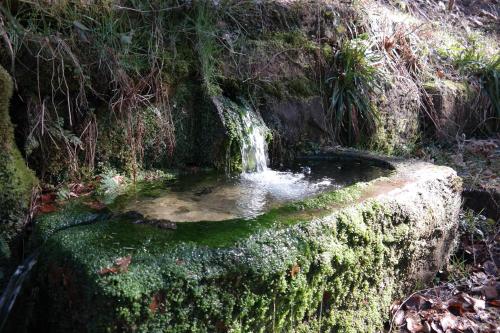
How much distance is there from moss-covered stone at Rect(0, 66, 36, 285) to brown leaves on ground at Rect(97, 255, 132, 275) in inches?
36.8

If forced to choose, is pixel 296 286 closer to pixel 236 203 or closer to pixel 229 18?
pixel 236 203

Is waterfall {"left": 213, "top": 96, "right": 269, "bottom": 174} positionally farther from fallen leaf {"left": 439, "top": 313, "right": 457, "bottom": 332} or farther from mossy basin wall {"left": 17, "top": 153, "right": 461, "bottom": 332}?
fallen leaf {"left": 439, "top": 313, "right": 457, "bottom": 332}

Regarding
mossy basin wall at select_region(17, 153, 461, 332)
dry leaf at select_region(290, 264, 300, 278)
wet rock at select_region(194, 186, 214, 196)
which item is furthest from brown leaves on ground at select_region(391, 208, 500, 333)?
wet rock at select_region(194, 186, 214, 196)

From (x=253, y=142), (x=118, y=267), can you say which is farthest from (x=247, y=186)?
(x=118, y=267)

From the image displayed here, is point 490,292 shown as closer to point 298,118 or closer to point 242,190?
point 242,190

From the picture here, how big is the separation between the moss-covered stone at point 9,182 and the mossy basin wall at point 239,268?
226 millimetres

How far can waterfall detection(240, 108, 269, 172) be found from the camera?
12.9 feet

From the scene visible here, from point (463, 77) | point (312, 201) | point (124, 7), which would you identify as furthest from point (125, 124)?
point (463, 77)

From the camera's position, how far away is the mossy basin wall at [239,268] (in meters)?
1.93

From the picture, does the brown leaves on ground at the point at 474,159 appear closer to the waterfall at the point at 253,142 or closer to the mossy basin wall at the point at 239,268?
the mossy basin wall at the point at 239,268

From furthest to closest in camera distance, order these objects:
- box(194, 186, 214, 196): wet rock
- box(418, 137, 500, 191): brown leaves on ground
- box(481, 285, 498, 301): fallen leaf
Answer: box(418, 137, 500, 191): brown leaves on ground < box(481, 285, 498, 301): fallen leaf < box(194, 186, 214, 196): wet rock

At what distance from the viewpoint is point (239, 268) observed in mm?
2107

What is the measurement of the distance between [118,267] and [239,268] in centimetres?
52

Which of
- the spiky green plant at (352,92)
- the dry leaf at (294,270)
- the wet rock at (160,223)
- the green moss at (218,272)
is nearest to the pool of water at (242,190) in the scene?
the wet rock at (160,223)
